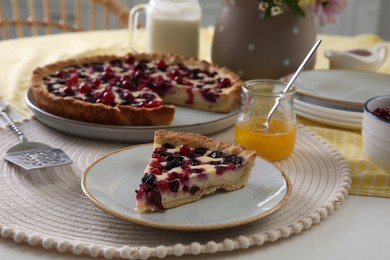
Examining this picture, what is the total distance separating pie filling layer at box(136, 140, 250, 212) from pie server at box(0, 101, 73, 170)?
247 mm

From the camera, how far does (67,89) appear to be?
1805 millimetres

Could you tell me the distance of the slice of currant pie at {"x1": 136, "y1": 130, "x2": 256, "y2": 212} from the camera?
1220 millimetres

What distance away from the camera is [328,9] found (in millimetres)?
2115

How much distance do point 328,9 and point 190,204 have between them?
1161 mm

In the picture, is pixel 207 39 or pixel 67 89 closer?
pixel 67 89

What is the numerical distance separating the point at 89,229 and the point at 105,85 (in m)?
0.85

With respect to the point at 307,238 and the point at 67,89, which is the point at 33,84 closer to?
the point at 67,89

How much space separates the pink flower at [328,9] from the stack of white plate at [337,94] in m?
0.20

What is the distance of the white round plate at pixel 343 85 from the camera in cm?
182

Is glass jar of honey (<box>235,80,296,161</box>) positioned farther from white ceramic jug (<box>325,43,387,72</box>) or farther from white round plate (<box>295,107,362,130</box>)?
white ceramic jug (<box>325,43,387,72</box>)

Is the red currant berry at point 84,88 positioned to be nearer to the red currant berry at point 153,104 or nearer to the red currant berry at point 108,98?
the red currant berry at point 108,98

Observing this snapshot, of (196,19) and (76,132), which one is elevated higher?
(196,19)

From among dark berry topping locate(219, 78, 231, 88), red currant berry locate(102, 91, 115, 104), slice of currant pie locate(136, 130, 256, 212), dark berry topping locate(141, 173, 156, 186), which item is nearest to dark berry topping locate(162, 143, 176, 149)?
slice of currant pie locate(136, 130, 256, 212)

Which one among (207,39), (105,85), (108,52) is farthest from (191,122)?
(207,39)
